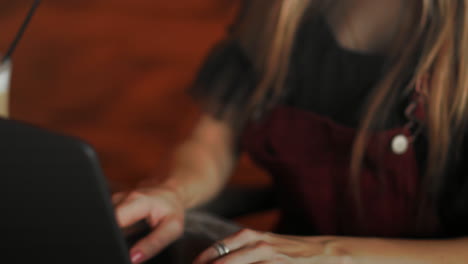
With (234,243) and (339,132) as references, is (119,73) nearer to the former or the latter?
(339,132)

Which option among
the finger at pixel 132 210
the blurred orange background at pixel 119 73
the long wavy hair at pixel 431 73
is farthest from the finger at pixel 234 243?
the blurred orange background at pixel 119 73

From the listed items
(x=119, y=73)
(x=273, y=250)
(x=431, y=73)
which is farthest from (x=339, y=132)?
(x=119, y=73)

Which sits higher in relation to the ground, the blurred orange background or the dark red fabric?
the dark red fabric

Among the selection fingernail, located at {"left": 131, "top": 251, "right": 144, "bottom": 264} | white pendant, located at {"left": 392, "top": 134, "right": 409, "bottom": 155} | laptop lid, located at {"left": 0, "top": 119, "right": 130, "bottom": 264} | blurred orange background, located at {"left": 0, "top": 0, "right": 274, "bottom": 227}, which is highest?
laptop lid, located at {"left": 0, "top": 119, "right": 130, "bottom": 264}

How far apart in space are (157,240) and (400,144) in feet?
1.08

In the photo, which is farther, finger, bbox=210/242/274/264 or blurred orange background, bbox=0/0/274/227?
blurred orange background, bbox=0/0/274/227

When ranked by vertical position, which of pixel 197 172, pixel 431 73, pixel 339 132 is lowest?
pixel 197 172

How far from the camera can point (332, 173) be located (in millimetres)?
→ 840

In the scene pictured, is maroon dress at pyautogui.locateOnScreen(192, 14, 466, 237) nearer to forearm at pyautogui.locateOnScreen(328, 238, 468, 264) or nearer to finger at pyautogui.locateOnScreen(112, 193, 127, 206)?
forearm at pyautogui.locateOnScreen(328, 238, 468, 264)

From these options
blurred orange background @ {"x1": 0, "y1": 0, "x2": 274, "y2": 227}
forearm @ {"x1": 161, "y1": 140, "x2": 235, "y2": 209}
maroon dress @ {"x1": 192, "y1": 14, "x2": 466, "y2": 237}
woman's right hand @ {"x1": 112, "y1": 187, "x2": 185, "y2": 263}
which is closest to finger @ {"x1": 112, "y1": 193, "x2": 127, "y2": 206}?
woman's right hand @ {"x1": 112, "y1": 187, "x2": 185, "y2": 263}

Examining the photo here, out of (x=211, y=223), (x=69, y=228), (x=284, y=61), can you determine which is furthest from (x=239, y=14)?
(x=69, y=228)

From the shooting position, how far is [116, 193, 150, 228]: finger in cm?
67

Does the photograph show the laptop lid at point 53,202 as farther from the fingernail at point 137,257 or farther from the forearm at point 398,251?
the forearm at point 398,251

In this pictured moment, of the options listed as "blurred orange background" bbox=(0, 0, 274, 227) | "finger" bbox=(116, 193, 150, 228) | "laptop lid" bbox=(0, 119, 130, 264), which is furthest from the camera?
"blurred orange background" bbox=(0, 0, 274, 227)
